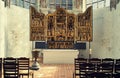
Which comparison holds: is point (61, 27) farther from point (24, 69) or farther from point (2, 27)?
point (24, 69)

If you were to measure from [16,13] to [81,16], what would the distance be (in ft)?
14.0

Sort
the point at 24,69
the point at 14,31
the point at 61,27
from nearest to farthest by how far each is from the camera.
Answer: the point at 24,69 < the point at 61,27 < the point at 14,31

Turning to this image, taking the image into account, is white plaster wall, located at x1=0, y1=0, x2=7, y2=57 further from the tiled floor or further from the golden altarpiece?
the tiled floor

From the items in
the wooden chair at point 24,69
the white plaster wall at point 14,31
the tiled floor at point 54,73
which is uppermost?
the white plaster wall at point 14,31

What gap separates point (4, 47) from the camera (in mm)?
18234

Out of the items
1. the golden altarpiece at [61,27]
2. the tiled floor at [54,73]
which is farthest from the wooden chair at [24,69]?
the golden altarpiece at [61,27]

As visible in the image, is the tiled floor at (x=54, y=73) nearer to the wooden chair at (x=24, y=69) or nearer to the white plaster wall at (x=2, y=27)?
the wooden chair at (x=24, y=69)

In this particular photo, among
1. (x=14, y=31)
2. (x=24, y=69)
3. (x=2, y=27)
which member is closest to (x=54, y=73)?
(x=24, y=69)

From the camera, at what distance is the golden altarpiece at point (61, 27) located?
19.1m

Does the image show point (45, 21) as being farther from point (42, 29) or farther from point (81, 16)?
point (81, 16)

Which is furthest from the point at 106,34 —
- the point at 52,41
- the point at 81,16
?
the point at 52,41

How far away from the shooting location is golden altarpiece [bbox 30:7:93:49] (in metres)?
19.1

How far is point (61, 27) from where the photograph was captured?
19781 mm

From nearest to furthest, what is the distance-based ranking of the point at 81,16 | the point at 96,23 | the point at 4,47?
the point at 4,47 → the point at 81,16 → the point at 96,23
